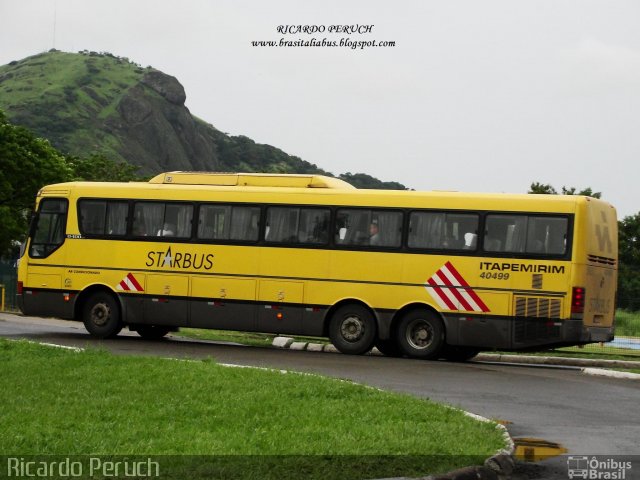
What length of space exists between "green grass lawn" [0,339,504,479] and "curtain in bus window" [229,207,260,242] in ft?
28.0

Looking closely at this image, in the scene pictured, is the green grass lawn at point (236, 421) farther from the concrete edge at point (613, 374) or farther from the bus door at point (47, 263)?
the bus door at point (47, 263)

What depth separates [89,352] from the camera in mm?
18906

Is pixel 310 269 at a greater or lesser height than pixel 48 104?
lesser

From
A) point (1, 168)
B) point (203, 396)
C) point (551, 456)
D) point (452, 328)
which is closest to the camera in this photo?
point (551, 456)

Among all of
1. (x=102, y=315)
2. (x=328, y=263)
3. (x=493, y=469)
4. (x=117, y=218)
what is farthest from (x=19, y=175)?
(x=493, y=469)

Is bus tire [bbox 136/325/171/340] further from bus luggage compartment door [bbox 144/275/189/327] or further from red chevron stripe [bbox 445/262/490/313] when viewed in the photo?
red chevron stripe [bbox 445/262/490/313]

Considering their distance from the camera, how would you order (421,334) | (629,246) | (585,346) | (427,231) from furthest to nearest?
(629,246)
(585,346)
(427,231)
(421,334)

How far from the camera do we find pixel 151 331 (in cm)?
2831

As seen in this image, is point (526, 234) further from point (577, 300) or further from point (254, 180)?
point (254, 180)

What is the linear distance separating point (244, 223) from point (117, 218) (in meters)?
3.07

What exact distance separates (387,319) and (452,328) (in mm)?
1360

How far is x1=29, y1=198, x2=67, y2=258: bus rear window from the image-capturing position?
89.8ft

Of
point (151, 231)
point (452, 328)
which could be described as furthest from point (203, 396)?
point (151, 231)

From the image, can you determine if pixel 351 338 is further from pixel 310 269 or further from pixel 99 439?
pixel 99 439
